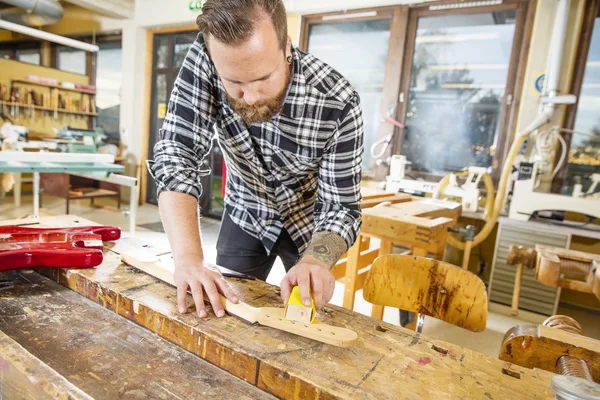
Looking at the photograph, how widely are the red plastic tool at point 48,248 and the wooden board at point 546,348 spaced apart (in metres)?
1.08

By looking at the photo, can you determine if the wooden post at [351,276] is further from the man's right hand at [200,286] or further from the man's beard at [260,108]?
the man's right hand at [200,286]

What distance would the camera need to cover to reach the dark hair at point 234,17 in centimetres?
88

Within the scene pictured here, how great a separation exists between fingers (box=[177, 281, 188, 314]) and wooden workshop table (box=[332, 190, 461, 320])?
1.27 meters

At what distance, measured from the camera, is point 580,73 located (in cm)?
312

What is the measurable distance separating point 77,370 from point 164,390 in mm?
170

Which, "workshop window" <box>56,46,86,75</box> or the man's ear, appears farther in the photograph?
"workshop window" <box>56,46,86,75</box>

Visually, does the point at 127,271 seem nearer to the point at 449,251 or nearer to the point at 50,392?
the point at 50,392

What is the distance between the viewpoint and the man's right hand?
0.84 m

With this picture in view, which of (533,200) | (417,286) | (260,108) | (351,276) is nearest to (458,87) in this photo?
(533,200)

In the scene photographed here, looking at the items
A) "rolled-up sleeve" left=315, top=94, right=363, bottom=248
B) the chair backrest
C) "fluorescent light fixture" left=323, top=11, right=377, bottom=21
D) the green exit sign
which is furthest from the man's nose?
the green exit sign

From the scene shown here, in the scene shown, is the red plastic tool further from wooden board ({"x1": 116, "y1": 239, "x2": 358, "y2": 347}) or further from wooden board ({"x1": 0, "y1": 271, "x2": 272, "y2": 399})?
wooden board ({"x1": 116, "y1": 239, "x2": 358, "y2": 347})

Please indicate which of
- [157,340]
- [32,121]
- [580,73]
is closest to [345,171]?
[157,340]

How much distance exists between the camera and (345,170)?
1168mm

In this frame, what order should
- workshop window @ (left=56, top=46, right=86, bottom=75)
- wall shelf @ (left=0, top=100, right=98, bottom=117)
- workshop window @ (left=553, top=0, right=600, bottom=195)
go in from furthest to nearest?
1. workshop window @ (left=56, top=46, right=86, bottom=75)
2. wall shelf @ (left=0, top=100, right=98, bottom=117)
3. workshop window @ (left=553, top=0, right=600, bottom=195)
